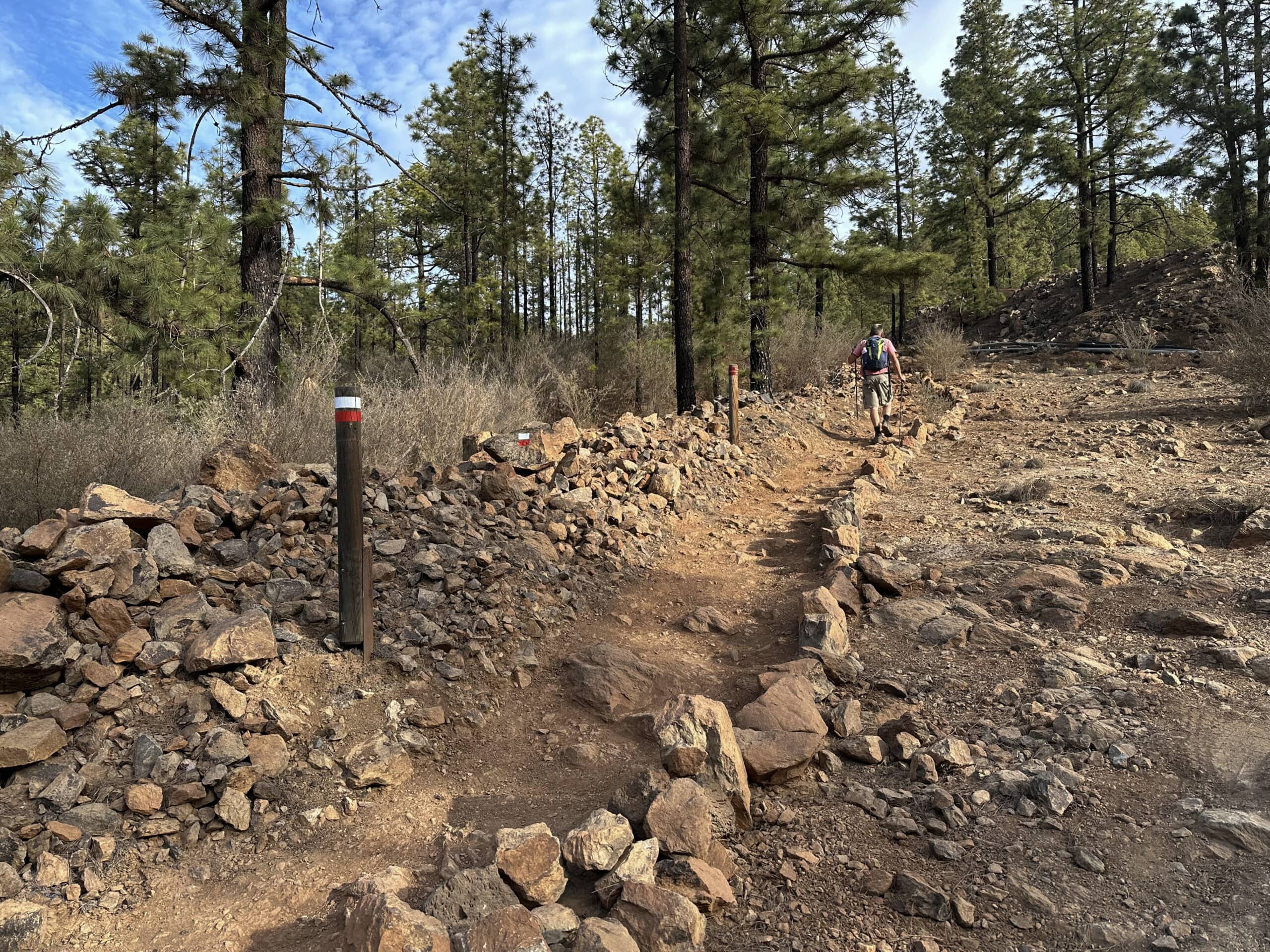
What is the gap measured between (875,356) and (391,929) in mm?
9493

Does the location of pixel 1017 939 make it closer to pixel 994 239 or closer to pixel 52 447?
pixel 52 447

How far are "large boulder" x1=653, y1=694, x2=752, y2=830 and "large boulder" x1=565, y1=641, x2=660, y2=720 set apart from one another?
77 centimetres

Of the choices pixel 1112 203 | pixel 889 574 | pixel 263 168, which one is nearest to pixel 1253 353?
pixel 889 574

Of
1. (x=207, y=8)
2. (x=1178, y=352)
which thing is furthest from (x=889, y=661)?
(x=1178, y=352)

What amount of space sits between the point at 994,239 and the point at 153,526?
112 feet

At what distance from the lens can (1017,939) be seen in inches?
71.6

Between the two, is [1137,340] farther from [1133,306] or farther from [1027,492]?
[1027,492]

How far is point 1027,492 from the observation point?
6211 millimetres

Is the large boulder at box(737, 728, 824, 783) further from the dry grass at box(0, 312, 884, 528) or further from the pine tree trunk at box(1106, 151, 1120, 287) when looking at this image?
the pine tree trunk at box(1106, 151, 1120, 287)

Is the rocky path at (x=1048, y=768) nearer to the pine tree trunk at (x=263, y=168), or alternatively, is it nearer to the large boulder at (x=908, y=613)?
the large boulder at (x=908, y=613)

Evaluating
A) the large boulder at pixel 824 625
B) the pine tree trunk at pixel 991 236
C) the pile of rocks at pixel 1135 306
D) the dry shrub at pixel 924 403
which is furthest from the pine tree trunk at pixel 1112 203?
the large boulder at pixel 824 625

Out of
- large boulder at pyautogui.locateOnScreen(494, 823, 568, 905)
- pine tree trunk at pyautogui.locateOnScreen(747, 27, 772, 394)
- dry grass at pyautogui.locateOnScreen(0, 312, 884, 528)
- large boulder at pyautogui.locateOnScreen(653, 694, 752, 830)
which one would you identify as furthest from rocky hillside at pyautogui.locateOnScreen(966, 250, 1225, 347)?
large boulder at pyautogui.locateOnScreen(494, 823, 568, 905)

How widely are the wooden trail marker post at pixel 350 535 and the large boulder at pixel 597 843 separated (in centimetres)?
161

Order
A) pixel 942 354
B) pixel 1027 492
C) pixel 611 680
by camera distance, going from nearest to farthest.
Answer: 1. pixel 611 680
2. pixel 1027 492
3. pixel 942 354
